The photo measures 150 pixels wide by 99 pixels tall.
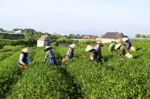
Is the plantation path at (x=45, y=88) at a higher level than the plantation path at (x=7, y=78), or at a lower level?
higher

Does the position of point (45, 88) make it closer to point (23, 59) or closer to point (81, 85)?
point (81, 85)

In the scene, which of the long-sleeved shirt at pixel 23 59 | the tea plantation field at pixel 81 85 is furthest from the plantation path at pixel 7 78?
the long-sleeved shirt at pixel 23 59

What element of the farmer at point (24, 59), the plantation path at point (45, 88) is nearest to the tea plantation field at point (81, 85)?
the plantation path at point (45, 88)

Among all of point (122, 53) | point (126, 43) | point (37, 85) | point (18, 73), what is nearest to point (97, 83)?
point (37, 85)

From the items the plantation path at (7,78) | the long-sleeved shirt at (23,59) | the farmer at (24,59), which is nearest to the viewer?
the plantation path at (7,78)

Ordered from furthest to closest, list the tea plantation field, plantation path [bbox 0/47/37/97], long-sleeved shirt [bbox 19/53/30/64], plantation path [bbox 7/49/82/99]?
long-sleeved shirt [bbox 19/53/30/64] < plantation path [bbox 0/47/37/97] < plantation path [bbox 7/49/82/99] < the tea plantation field

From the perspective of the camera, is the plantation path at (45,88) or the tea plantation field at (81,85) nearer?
the tea plantation field at (81,85)

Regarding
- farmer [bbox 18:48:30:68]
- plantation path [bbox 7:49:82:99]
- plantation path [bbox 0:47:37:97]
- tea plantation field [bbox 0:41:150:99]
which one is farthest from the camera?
farmer [bbox 18:48:30:68]

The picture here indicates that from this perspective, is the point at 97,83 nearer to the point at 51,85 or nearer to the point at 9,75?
the point at 51,85

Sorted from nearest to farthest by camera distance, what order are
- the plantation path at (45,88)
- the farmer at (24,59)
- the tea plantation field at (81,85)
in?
1. the tea plantation field at (81,85)
2. the plantation path at (45,88)
3. the farmer at (24,59)

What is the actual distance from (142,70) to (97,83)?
13.7 feet

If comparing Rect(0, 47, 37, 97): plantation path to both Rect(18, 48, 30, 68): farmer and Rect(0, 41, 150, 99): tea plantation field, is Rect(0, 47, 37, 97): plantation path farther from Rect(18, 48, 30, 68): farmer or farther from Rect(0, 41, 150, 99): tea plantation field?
Rect(18, 48, 30, 68): farmer

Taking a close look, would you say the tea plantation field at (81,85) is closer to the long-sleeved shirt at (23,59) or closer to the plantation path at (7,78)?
the plantation path at (7,78)

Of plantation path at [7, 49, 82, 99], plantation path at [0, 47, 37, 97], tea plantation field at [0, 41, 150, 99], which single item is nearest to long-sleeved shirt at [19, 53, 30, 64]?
plantation path at [0, 47, 37, 97]
